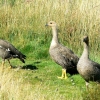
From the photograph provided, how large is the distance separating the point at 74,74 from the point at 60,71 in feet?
1.68

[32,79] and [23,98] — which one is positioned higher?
[23,98]

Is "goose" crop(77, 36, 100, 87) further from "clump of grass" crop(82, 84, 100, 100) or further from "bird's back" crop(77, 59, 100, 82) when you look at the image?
"clump of grass" crop(82, 84, 100, 100)

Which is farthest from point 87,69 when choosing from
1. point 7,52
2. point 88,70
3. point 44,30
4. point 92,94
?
point 44,30

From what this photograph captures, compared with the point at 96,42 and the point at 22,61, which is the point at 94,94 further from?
the point at 96,42

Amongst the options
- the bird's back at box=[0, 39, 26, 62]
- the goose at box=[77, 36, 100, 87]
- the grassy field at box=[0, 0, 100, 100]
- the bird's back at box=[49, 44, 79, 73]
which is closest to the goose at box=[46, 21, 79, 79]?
the bird's back at box=[49, 44, 79, 73]

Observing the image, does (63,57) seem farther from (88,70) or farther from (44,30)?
(44,30)

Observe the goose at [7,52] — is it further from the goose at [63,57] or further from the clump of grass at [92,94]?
the clump of grass at [92,94]

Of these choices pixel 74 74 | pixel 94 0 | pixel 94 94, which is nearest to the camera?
pixel 94 94

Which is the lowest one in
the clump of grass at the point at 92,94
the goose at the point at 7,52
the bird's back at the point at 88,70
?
the goose at the point at 7,52

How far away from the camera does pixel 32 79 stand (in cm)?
1147

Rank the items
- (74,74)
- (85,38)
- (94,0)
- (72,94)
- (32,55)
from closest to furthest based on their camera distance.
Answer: (72,94), (85,38), (74,74), (32,55), (94,0)

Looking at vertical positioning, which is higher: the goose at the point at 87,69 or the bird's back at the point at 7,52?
the goose at the point at 87,69

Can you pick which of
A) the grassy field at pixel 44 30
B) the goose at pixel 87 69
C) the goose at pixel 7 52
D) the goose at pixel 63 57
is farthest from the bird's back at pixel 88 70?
the goose at pixel 7 52

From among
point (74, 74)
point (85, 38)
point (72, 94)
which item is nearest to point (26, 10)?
point (74, 74)
